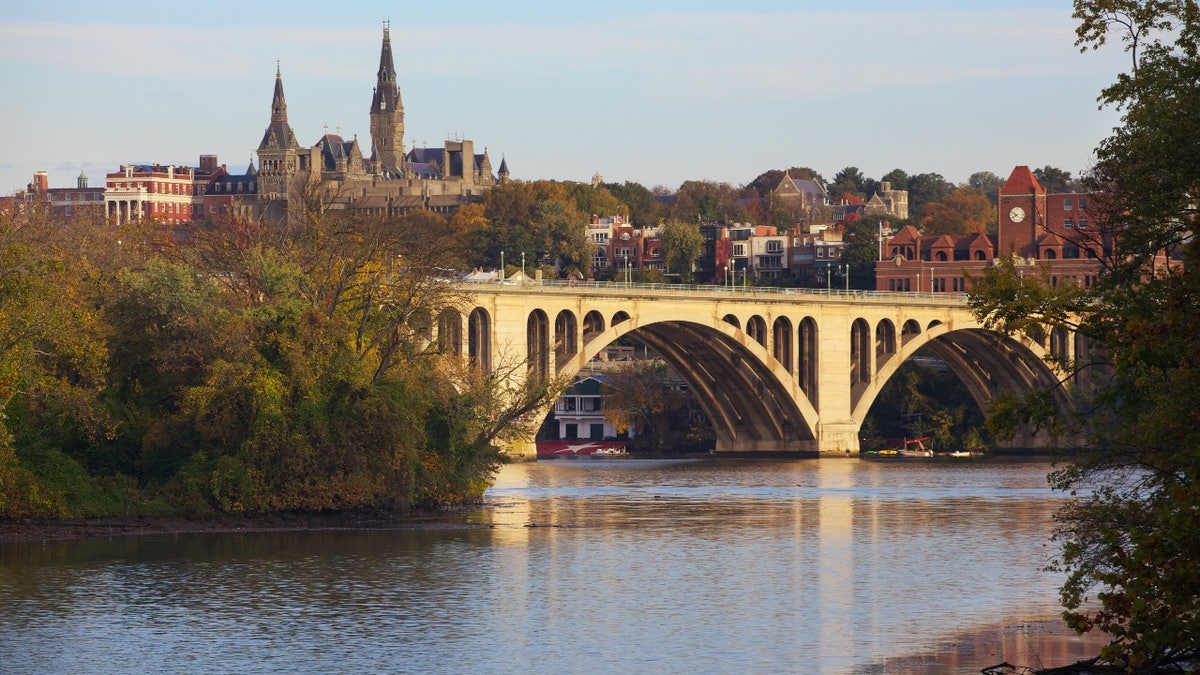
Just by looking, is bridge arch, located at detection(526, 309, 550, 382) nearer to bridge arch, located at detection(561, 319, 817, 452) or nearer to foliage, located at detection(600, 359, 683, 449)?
bridge arch, located at detection(561, 319, 817, 452)

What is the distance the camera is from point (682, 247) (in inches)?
6914

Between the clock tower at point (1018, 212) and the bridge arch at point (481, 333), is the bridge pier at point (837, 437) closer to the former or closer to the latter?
the bridge arch at point (481, 333)

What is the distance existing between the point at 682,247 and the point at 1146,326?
5987 inches

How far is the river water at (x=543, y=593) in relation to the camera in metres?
32.2

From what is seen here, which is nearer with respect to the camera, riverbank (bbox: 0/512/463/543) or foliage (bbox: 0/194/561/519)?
riverbank (bbox: 0/512/463/543)

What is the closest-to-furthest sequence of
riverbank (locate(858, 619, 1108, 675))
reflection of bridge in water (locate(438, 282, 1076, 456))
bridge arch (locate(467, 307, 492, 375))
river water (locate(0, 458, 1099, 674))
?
riverbank (locate(858, 619, 1108, 675)), river water (locate(0, 458, 1099, 674)), bridge arch (locate(467, 307, 492, 375)), reflection of bridge in water (locate(438, 282, 1076, 456))

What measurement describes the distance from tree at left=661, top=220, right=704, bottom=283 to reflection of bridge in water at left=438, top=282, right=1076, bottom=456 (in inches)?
2271

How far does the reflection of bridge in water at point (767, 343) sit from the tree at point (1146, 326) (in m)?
63.1

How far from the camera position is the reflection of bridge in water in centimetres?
9369

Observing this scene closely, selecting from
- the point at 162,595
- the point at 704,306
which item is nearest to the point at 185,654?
the point at 162,595

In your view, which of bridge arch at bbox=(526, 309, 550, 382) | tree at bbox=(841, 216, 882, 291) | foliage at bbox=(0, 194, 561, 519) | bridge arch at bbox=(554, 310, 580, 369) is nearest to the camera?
foliage at bbox=(0, 194, 561, 519)

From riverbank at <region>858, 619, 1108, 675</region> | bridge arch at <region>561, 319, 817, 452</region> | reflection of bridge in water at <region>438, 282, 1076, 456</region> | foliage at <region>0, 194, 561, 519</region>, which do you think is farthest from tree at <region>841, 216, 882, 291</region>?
riverbank at <region>858, 619, 1108, 675</region>

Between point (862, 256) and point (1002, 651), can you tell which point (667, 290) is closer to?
point (862, 256)

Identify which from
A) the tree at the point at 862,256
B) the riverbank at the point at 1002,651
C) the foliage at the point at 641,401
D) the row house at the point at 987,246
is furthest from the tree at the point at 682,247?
the riverbank at the point at 1002,651
